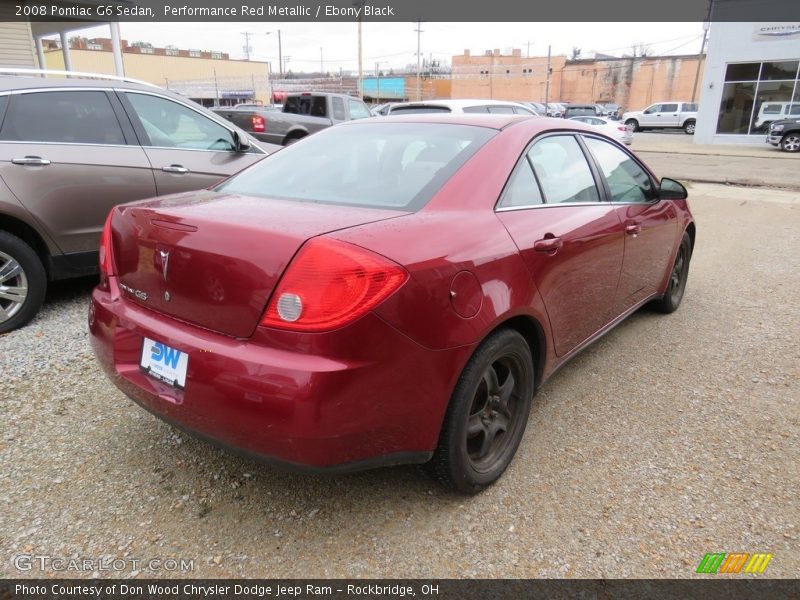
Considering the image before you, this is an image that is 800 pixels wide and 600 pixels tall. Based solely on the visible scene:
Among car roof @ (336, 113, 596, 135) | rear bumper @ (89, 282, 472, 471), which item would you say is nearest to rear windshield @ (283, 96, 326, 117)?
car roof @ (336, 113, 596, 135)

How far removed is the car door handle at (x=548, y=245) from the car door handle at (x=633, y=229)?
2.95 ft

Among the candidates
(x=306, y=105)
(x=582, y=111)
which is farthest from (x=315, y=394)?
(x=582, y=111)

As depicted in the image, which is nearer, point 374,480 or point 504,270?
point 504,270

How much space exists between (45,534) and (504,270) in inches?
79.0

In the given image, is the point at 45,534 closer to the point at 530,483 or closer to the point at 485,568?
the point at 485,568

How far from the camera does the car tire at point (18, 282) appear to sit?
367 centimetres

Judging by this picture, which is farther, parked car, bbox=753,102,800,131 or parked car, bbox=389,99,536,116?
parked car, bbox=753,102,800,131

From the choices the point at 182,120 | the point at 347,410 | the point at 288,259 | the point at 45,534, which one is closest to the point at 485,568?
the point at 347,410

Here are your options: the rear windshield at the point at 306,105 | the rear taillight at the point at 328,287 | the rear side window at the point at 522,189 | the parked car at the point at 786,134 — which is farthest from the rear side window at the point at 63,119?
the parked car at the point at 786,134

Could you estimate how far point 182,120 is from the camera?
479 cm

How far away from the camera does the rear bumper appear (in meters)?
1.72

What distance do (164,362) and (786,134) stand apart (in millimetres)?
24929

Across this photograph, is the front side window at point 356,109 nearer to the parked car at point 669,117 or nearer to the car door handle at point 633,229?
the car door handle at point 633,229

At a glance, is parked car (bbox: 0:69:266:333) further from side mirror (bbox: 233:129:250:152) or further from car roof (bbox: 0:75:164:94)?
side mirror (bbox: 233:129:250:152)
